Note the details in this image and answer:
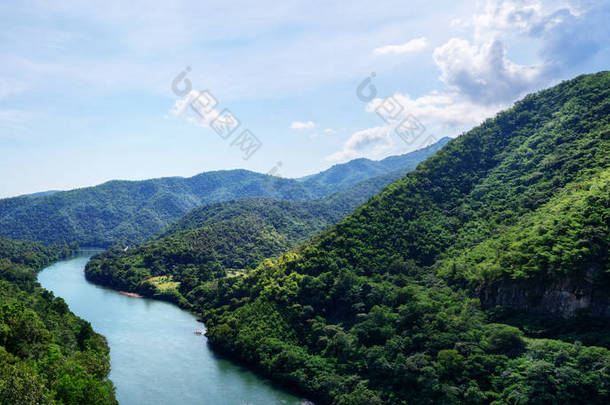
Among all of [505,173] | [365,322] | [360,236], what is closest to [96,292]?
[360,236]

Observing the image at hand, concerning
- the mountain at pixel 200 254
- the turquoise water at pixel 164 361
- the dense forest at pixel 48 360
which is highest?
the mountain at pixel 200 254

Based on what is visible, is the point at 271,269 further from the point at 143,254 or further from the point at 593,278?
the point at 143,254

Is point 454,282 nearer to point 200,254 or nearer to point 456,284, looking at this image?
point 456,284

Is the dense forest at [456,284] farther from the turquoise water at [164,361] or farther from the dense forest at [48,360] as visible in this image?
the dense forest at [48,360]

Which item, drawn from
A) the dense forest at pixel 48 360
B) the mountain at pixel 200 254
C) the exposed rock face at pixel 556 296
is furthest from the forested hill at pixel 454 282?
the dense forest at pixel 48 360

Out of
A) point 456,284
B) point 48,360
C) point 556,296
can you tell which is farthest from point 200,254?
point 556,296
